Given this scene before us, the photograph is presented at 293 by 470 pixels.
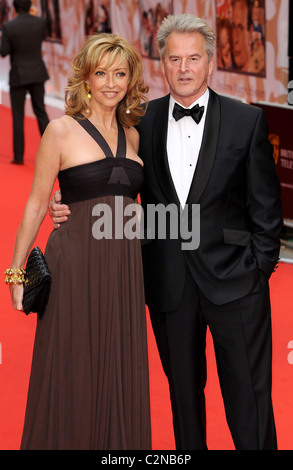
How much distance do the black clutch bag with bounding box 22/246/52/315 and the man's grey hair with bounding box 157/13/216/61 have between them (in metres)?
0.93

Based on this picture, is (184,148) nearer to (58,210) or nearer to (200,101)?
(200,101)

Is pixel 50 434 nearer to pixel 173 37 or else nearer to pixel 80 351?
pixel 80 351

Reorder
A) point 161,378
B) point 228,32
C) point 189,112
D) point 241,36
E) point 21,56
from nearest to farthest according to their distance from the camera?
point 189,112
point 161,378
point 241,36
point 228,32
point 21,56

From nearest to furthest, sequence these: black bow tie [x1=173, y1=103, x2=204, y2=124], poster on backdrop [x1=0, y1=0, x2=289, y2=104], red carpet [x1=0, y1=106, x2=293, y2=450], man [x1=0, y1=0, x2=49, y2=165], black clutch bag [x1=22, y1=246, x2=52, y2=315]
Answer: black clutch bag [x1=22, y1=246, x2=52, y2=315], black bow tie [x1=173, y1=103, x2=204, y2=124], red carpet [x1=0, y1=106, x2=293, y2=450], poster on backdrop [x1=0, y1=0, x2=289, y2=104], man [x1=0, y1=0, x2=49, y2=165]

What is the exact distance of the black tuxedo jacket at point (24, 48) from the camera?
10109 millimetres

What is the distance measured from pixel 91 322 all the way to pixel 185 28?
3.81 ft

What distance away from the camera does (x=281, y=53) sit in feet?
25.7

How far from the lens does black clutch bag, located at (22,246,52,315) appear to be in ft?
10.2

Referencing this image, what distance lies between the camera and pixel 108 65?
3129 mm

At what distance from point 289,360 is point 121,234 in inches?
84.1

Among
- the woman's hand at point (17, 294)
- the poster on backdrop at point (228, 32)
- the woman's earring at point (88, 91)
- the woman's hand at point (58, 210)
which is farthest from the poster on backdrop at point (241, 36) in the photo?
the woman's hand at point (17, 294)

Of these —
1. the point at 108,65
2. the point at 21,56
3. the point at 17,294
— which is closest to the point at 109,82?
the point at 108,65

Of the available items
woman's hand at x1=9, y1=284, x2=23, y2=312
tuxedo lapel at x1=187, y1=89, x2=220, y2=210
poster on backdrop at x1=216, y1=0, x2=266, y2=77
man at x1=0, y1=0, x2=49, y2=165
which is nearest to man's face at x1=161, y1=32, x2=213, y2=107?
tuxedo lapel at x1=187, y1=89, x2=220, y2=210

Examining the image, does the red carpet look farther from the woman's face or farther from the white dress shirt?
the woman's face
